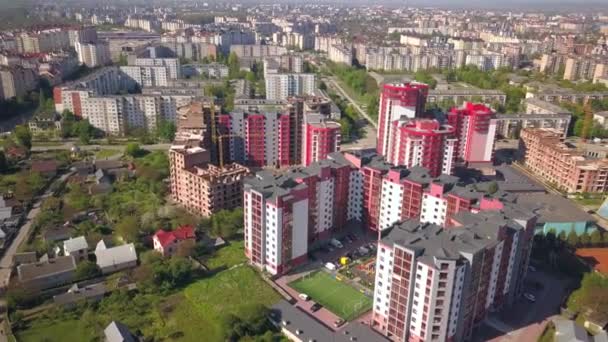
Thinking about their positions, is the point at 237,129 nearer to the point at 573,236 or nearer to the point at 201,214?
the point at 201,214

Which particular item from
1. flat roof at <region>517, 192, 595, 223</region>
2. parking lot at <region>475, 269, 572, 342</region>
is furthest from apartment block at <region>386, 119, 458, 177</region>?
parking lot at <region>475, 269, 572, 342</region>

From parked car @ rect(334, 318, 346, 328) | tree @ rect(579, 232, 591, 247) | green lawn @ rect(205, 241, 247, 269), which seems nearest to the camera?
parked car @ rect(334, 318, 346, 328)

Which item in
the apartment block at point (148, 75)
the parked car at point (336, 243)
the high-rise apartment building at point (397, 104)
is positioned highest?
the high-rise apartment building at point (397, 104)

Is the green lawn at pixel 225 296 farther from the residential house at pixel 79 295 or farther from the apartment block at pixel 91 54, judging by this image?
the apartment block at pixel 91 54

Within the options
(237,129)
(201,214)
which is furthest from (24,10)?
(201,214)

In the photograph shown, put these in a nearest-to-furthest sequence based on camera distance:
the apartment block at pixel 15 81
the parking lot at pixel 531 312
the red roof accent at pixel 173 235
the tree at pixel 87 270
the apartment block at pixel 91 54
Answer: the parking lot at pixel 531 312 < the tree at pixel 87 270 < the red roof accent at pixel 173 235 < the apartment block at pixel 15 81 < the apartment block at pixel 91 54

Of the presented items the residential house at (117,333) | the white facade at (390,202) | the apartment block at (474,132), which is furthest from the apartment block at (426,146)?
the residential house at (117,333)

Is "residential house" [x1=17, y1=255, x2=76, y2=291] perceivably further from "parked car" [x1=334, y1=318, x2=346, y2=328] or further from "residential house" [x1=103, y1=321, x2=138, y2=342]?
"parked car" [x1=334, y1=318, x2=346, y2=328]
